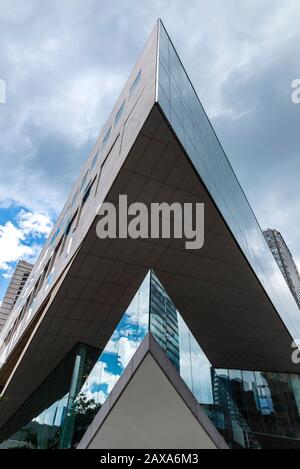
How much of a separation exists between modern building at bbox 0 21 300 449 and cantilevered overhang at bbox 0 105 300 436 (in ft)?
0.18

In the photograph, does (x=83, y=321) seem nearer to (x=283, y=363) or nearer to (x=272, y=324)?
(x=272, y=324)

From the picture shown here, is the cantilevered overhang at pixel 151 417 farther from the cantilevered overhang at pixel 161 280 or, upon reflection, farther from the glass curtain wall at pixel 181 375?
the cantilevered overhang at pixel 161 280

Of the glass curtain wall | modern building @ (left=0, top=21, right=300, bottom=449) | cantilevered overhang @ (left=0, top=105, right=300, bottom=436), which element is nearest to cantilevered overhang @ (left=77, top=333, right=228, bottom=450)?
modern building @ (left=0, top=21, right=300, bottom=449)

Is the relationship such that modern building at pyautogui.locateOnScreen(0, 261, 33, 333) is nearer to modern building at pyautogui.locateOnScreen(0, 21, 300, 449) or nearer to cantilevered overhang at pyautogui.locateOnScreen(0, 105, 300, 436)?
modern building at pyautogui.locateOnScreen(0, 21, 300, 449)

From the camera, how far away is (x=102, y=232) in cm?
979

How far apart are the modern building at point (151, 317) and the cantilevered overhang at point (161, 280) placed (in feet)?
0.18

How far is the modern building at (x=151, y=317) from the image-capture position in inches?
272

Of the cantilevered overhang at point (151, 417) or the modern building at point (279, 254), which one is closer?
the cantilevered overhang at point (151, 417)

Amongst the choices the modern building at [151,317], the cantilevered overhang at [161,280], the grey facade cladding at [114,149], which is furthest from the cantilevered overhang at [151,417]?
the grey facade cladding at [114,149]

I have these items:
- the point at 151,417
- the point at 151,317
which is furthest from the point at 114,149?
the point at 151,417

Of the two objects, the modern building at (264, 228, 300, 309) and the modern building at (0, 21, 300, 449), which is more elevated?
the modern building at (264, 228, 300, 309)

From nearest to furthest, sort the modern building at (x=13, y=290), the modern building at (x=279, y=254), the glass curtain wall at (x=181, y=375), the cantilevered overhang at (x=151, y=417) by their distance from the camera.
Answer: the cantilevered overhang at (x=151, y=417) → the glass curtain wall at (x=181, y=375) → the modern building at (x=279, y=254) → the modern building at (x=13, y=290)

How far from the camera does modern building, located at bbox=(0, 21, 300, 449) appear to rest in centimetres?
691
